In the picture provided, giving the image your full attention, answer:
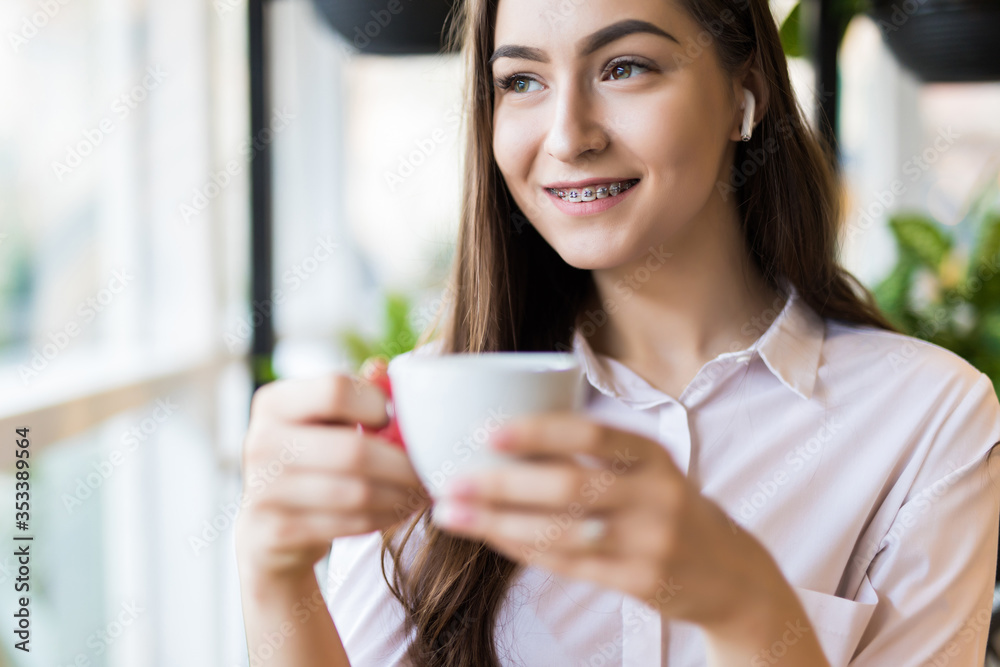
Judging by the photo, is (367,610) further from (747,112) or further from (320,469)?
(747,112)

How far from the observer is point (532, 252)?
1.47m

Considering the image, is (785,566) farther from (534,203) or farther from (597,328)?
(534,203)

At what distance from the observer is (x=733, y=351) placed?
137cm

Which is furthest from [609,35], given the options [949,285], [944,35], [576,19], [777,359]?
[949,285]

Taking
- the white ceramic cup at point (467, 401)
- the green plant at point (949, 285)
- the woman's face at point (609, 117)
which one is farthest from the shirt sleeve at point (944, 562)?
the green plant at point (949, 285)

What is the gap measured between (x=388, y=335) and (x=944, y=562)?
2042 millimetres

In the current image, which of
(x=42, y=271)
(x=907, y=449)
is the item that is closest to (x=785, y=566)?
(x=907, y=449)

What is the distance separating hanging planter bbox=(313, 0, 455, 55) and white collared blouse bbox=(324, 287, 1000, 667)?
49.7 inches

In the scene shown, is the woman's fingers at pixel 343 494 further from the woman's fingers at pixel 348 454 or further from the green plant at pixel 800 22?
the green plant at pixel 800 22

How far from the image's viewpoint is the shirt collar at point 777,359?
4.23ft

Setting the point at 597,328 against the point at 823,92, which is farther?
the point at 823,92

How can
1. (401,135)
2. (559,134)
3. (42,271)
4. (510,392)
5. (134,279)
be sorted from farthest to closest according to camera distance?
1. (401,135)
2. (134,279)
3. (42,271)
4. (559,134)
5. (510,392)

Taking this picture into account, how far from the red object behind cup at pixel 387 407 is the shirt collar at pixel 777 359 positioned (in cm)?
63

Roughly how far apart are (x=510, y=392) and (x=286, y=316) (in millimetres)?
3325
